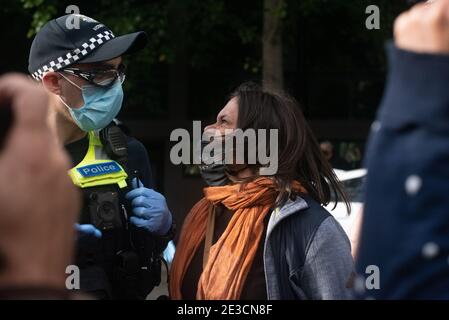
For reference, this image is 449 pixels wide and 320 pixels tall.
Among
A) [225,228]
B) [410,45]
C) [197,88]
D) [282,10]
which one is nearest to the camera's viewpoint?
[410,45]

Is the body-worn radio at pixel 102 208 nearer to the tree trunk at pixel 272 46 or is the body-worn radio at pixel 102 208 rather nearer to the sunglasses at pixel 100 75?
the sunglasses at pixel 100 75

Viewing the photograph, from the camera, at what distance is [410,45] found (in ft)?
4.92

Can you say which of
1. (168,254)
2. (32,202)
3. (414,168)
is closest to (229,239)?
(168,254)

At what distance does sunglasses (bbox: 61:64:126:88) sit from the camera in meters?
3.51

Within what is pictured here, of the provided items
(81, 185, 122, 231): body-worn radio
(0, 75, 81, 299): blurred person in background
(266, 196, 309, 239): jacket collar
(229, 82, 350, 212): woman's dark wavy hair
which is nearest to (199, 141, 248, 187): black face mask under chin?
(229, 82, 350, 212): woman's dark wavy hair

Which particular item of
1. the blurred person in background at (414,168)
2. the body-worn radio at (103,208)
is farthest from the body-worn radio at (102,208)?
the blurred person in background at (414,168)

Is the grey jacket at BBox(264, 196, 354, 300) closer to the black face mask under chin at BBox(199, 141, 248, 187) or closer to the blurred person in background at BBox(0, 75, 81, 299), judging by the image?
the black face mask under chin at BBox(199, 141, 248, 187)

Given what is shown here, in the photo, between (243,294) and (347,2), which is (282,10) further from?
(243,294)

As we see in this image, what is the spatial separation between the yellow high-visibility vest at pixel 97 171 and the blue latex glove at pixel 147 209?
7 cm

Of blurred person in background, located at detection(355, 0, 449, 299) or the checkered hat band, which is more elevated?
the checkered hat band

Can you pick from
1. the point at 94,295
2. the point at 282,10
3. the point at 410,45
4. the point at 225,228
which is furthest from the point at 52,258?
the point at 282,10

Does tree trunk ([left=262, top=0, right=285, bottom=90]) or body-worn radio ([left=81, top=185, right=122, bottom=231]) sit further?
tree trunk ([left=262, top=0, right=285, bottom=90])

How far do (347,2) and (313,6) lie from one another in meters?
0.41

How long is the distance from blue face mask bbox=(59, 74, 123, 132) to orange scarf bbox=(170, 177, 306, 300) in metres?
0.49
